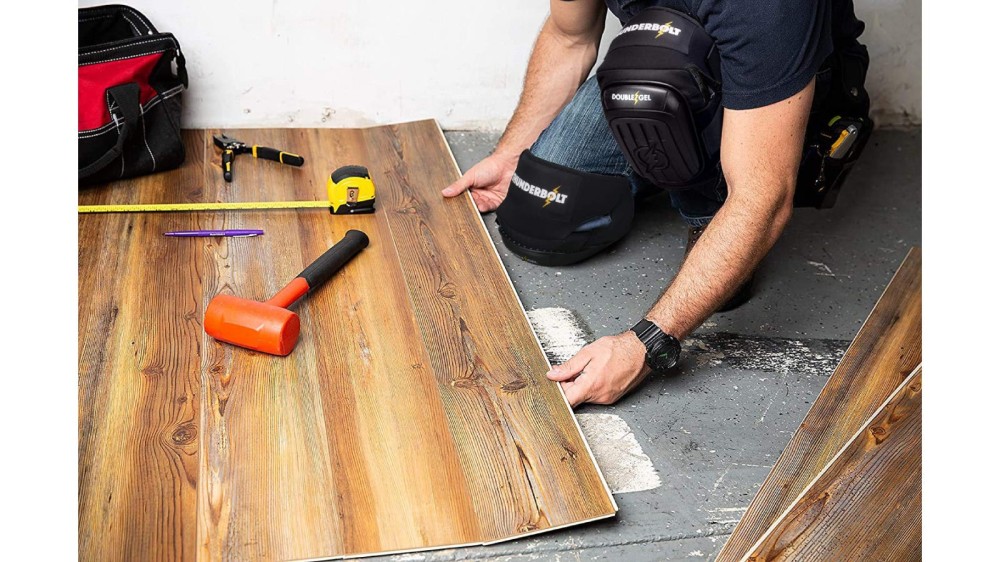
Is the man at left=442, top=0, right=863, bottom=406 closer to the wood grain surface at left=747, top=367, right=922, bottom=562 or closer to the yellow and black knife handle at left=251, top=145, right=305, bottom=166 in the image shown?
the wood grain surface at left=747, top=367, right=922, bottom=562

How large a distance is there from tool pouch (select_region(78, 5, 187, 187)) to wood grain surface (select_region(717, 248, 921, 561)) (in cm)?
197

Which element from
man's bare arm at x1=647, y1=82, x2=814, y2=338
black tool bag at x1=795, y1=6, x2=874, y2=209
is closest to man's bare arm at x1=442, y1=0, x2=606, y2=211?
black tool bag at x1=795, y1=6, x2=874, y2=209

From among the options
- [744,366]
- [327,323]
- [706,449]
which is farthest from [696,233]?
[327,323]

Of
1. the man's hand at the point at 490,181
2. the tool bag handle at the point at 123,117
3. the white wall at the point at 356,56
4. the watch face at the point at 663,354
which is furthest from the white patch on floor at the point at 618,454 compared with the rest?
the white wall at the point at 356,56

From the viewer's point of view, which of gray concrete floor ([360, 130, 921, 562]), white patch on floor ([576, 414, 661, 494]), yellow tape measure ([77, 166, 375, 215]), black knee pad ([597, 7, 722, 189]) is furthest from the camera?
yellow tape measure ([77, 166, 375, 215])

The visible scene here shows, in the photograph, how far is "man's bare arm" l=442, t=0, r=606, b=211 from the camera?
8.47ft

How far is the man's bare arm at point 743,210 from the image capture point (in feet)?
6.08

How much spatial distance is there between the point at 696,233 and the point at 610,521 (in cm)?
104

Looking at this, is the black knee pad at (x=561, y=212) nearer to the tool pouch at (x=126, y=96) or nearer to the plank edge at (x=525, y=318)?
the plank edge at (x=525, y=318)

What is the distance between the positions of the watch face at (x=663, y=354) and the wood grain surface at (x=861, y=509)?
393mm

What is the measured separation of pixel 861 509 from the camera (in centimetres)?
154

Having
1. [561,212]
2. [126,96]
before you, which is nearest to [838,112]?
[561,212]

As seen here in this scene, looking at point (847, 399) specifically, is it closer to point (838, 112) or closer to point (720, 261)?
point (720, 261)

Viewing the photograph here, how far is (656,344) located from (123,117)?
5.59 ft
